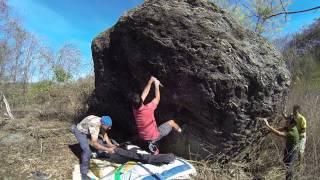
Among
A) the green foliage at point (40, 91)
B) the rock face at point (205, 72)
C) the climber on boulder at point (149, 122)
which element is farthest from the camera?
the green foliage at point (40, 91)

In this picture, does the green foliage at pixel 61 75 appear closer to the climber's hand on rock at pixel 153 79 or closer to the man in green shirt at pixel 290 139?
the climber's hand on rock at pixel 153 79

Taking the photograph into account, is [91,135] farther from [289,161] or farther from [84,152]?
[289,161]

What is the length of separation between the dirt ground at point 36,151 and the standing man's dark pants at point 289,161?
3837 mm

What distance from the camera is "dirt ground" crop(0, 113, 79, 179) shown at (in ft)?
23.5

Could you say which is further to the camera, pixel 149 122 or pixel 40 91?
pixel 40 91

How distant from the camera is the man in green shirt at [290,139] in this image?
25.0 ft

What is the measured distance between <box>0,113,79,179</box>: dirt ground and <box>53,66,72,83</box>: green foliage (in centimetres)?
631

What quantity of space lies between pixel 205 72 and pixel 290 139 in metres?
2.08

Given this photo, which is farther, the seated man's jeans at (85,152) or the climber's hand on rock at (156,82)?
the climber's hand on rock at (156,82)

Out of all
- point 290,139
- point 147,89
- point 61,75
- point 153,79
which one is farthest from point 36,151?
point 61,75

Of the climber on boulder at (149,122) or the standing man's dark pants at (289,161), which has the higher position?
the climber on boulder at (149,122)

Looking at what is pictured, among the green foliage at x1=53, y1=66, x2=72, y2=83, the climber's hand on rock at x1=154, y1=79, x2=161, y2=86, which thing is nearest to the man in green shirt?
the climber's hand on rock at x1=154, y1=79, x2=161, y2=86

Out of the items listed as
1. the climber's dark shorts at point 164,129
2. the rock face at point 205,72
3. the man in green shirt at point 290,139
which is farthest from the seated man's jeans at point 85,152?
the man in green shirt at point 290,139

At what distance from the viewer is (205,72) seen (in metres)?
→ 7.27
